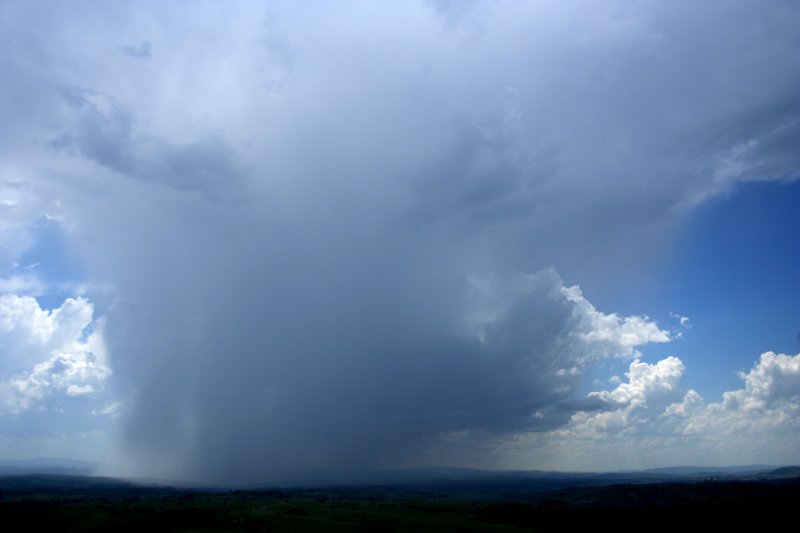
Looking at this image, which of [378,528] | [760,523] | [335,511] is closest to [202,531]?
[378,528]

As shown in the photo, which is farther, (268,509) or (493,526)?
(268,509)

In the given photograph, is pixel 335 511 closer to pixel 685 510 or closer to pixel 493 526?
pixel 493 526

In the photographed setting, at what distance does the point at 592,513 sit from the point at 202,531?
13966 cm

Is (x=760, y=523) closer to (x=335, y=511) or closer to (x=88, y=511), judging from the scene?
(x=335, y=511)

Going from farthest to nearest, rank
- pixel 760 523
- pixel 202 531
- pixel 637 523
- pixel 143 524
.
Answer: pixel 637 523 → pixel 760 523 → pixel 143 524 → pixel 202 531

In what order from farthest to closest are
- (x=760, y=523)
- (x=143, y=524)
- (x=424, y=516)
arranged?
1. (x=424, y=516)
2. (x=760, y=523)
3. (x=143, y=524)

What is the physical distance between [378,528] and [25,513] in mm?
111129

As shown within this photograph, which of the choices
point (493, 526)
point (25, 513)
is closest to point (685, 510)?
point (493, 526)

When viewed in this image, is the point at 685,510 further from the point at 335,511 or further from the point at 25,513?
the point at 25,513

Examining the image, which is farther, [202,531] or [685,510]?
[685,510]

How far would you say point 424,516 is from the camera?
187000 millimetres

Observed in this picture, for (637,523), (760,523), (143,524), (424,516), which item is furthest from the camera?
(424,516)

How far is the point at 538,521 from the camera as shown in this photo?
18900cm

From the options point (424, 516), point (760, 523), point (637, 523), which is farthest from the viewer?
point (424, 516)
